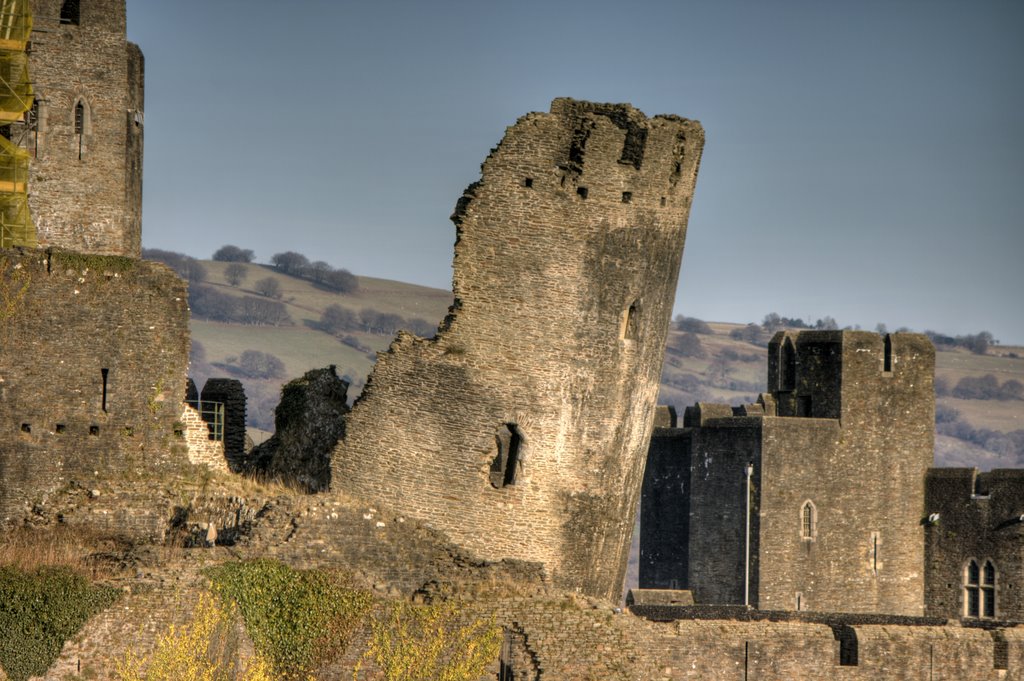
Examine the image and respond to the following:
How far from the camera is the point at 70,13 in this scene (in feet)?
141

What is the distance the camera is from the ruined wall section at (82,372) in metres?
37.8

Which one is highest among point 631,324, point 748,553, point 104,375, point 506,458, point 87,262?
point 87,262

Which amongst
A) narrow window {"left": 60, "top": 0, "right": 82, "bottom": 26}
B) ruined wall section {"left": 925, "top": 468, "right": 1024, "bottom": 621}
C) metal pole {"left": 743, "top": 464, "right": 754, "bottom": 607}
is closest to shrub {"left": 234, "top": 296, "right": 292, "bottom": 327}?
ruined wall section {"left": 925, "top": 468, "right": 1024, "bottom": 621}

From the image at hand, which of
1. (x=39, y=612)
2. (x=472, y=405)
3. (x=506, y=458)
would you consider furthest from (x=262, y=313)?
(x=39, y=612)

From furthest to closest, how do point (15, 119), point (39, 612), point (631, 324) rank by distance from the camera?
point (15, 119)
point (631, 324)
point (39, 612)

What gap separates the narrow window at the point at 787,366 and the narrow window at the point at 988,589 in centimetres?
659

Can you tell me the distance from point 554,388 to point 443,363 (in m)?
2.07

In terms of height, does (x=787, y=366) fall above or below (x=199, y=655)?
above

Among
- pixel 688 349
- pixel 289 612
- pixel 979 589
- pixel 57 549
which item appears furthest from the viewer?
pixel 688 349

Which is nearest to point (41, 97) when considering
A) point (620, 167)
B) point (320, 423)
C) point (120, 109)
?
point (120, 109)

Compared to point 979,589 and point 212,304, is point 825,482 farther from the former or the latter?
point 212,304

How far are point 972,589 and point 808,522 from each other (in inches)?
177

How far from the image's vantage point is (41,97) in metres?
42.3

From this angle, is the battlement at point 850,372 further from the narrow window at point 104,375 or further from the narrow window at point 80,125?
the narrow window at point 104,375
